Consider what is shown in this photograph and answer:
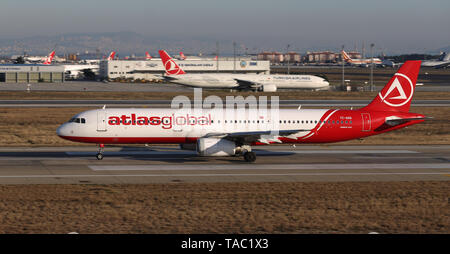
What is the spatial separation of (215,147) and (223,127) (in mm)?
2464

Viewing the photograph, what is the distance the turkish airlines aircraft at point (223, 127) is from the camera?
128 feet

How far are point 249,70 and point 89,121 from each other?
133 m

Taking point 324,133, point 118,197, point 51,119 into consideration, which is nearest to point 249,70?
point 51,119

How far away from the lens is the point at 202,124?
130 ft

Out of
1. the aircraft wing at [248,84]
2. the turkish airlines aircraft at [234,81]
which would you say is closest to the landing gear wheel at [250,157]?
the turkish airlines aircraft at [234,81]

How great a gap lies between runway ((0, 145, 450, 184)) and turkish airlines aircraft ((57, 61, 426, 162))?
1.34 meters

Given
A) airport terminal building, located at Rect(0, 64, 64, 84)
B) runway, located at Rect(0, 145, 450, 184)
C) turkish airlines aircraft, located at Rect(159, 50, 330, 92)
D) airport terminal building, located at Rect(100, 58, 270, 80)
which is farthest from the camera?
airport terminal building, located at Rect(100, 58, 270, 80)

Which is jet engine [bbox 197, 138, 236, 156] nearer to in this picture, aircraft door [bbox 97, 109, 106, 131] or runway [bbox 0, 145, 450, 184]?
runway [bbox 0, 145, 450, 184]

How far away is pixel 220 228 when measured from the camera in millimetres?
22078

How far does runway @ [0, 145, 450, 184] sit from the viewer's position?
33344 mm

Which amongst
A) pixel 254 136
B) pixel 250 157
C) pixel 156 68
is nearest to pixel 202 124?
pixel 254 136

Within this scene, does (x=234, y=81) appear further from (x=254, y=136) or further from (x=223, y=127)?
(x=254, y=136)

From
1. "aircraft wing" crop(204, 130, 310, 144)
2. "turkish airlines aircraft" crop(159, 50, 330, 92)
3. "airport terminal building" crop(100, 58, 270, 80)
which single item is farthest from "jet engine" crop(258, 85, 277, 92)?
"aircraft wing" crop(204, 130, 310, 144)

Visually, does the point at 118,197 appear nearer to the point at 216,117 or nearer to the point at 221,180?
the point at 221,180
